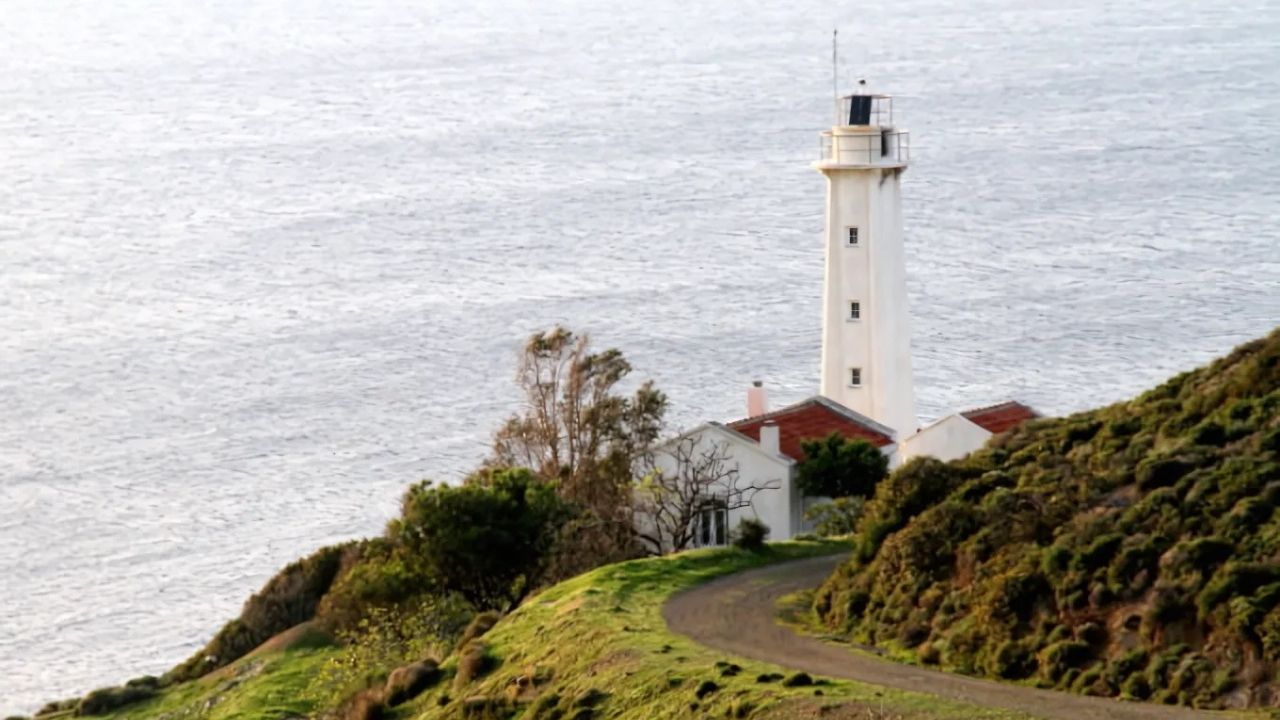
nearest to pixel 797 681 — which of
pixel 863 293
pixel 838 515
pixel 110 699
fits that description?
pixel 838 515

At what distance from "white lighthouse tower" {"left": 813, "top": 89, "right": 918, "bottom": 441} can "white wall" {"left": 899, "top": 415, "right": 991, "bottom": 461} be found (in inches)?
179

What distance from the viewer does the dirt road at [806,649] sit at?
27.1 metres

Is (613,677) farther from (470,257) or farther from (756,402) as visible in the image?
(470,257)

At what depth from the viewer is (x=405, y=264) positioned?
4063 inches

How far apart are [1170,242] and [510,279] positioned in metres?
28.4

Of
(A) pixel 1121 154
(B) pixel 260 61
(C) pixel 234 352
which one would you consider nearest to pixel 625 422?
(C) pixel 234 352

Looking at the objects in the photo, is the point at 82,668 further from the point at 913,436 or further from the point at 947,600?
the point at 947,600

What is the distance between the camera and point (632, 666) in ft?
105

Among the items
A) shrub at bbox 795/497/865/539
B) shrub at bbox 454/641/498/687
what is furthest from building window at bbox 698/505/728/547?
shrub at bbox 454/641/498/687

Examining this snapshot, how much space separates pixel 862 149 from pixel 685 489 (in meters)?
10.3

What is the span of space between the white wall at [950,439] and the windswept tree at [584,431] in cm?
582

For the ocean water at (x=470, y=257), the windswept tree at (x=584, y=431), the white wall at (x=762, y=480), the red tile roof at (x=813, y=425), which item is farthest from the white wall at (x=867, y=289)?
the ocean water at (x=470, y=257)

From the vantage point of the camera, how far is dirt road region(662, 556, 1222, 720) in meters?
27.1

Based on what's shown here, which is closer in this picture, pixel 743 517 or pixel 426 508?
pixel 426 508
